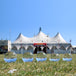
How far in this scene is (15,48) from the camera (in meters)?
25.5

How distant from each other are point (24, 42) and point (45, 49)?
5130 mm

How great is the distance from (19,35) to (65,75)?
76.6 feet

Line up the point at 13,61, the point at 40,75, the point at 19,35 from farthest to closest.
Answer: the point at 19,35, the point at 13,61, the point at 40,75

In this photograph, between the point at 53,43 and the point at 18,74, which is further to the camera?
the point at 53,43

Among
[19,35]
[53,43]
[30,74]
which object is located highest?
[19,35]

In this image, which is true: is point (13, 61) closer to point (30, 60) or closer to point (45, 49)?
point (30, 60)

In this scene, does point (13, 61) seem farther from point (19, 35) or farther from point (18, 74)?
point (19, 35)

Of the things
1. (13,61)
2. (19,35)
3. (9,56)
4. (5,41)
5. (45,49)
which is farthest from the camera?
(19,35)

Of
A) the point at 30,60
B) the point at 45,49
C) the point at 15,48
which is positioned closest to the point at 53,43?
the point at 45,49

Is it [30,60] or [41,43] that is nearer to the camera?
[30,60]

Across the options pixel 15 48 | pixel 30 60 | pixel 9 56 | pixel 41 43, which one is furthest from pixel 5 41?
pixel 30 60

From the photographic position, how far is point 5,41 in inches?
946

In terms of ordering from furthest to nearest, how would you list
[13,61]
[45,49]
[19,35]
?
[19,35] < [45,49] < [13,61]

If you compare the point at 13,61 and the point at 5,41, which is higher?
the point at 5,41
